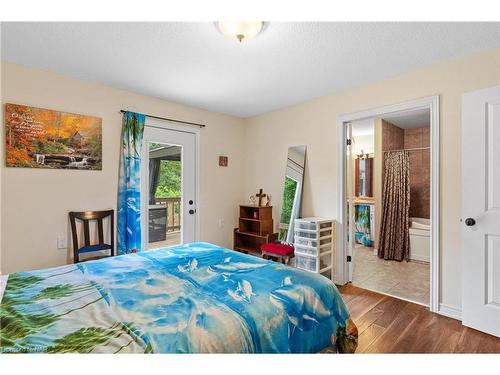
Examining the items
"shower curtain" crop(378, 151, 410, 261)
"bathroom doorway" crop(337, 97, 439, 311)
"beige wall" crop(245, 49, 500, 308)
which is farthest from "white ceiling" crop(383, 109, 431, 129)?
"beige wall" crop(245, 49, 500, 308)

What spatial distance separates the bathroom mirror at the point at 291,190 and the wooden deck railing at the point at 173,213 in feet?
4.79

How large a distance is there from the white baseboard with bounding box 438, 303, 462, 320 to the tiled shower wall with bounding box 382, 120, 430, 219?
110 inches

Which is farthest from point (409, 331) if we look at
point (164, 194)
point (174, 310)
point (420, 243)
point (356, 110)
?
point (164, 194)

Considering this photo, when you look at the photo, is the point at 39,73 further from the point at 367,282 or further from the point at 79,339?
the point at 367,282

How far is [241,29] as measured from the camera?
1.82m

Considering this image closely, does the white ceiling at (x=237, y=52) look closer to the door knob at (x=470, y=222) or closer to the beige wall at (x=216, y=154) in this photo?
the beige wall at (x=216, y=154)

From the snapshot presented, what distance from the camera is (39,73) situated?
2570mm

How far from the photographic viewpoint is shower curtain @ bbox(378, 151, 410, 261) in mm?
4215

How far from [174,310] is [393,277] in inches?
127

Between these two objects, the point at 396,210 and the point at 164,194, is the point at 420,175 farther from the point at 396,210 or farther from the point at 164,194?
the point at 164,194

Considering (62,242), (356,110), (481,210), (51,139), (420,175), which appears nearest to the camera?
(481,210)

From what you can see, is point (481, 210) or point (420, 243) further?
point (420, 243)

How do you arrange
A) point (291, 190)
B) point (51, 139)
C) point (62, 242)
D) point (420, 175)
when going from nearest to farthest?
point (51, 139) < point (62, 242) < point (291, 190) < point (420, 175)

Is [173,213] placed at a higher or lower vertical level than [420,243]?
higher
